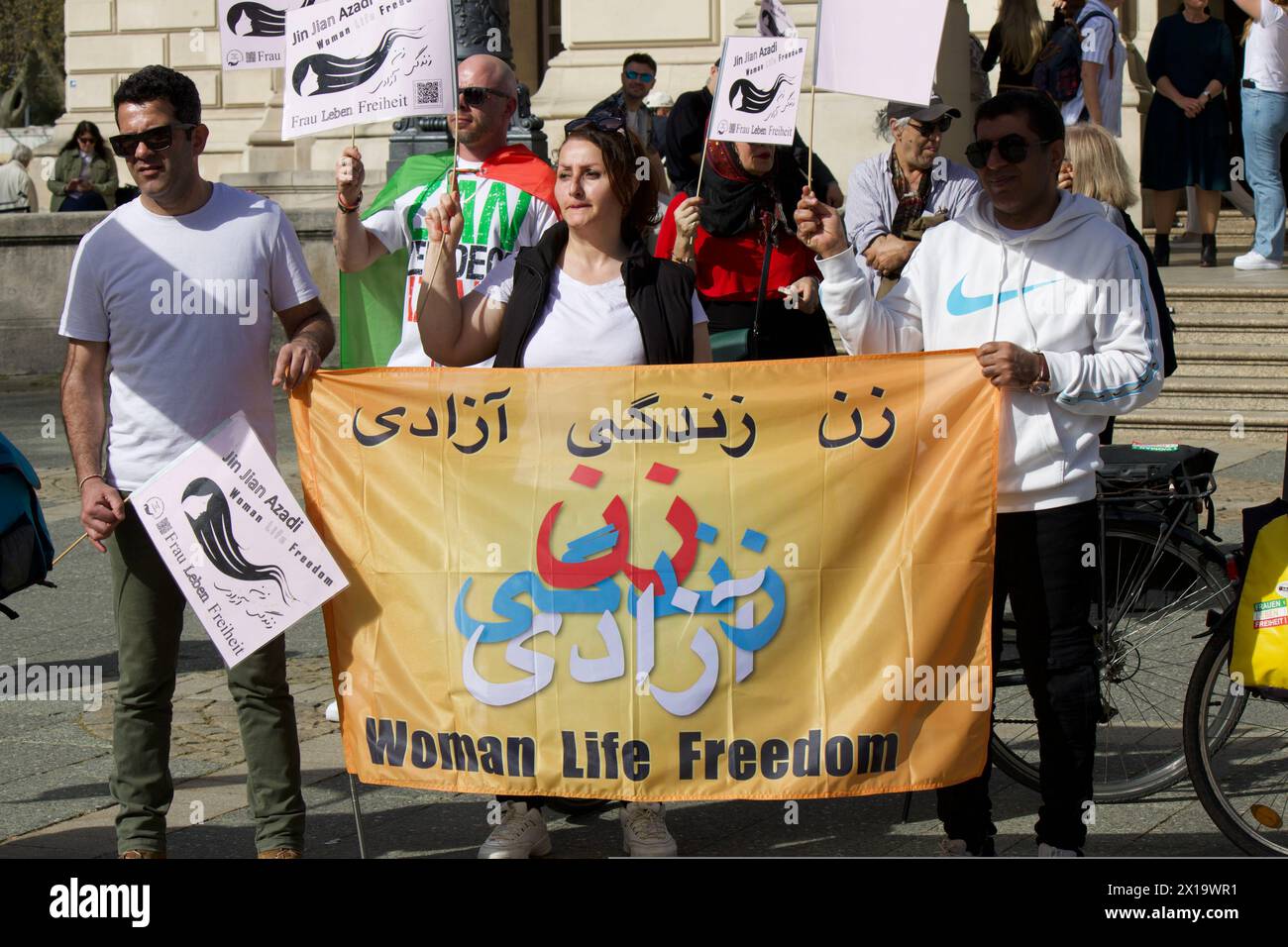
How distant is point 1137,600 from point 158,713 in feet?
9.59

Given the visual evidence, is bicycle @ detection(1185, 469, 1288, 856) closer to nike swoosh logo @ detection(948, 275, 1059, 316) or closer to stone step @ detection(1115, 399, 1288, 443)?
nike swoosh logo @ detection(948, 275, 1059, 316)

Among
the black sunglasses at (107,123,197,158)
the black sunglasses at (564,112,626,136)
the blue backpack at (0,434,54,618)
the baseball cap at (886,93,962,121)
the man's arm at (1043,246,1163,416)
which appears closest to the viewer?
the man's arm at (1043,246,1163,416)

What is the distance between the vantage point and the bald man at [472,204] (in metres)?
6.05

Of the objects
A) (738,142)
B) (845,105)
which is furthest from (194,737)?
(845,105)

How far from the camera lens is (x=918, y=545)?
473 cm

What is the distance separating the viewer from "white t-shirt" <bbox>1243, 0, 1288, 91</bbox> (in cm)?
1344

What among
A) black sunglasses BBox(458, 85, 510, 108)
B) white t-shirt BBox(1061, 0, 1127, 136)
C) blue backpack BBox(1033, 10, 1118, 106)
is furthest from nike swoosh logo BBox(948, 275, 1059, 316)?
white t-shirt BBox(1061, 0, 1127, 136)

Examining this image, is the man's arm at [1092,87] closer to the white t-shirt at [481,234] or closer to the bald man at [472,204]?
the bald man at [472,204]

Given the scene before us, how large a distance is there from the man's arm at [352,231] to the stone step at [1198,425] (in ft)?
21.0

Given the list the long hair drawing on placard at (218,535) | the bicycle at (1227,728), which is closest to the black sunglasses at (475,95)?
the long hair drawing on placard at (218,535)

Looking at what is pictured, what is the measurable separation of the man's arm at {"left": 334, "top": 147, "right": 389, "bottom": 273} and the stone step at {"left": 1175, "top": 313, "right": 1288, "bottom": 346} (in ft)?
24.9

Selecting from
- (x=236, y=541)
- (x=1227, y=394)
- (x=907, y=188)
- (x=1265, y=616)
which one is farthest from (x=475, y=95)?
(x=1227, y=394)

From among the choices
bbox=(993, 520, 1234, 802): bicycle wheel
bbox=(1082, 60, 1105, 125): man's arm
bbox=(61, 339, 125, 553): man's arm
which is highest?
bbox=(1082, 60, 1105, 125): man's arm
